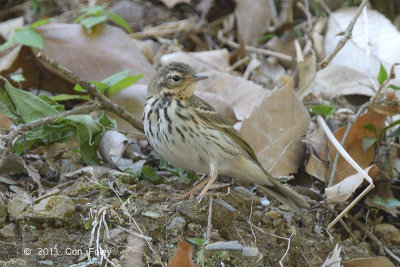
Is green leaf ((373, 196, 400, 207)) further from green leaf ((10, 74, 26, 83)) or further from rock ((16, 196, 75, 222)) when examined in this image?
green leaf ((10, 74, 26, 83))

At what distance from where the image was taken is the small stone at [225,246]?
3922mm

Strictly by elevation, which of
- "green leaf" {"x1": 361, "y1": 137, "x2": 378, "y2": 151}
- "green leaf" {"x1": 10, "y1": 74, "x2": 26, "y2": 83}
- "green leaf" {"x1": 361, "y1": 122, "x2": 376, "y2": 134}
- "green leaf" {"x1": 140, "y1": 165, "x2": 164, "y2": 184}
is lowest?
"green leaf" {"x1": 361, "y1": 137, "x2": 378, "y2": 151}

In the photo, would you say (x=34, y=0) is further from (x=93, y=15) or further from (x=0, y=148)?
(x=0, y=148)

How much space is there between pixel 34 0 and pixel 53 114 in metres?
3.48

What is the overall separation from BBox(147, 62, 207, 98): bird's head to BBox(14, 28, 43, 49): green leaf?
4.21 feet

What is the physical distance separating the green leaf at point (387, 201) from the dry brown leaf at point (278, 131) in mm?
719

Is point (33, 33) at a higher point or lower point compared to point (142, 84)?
higher

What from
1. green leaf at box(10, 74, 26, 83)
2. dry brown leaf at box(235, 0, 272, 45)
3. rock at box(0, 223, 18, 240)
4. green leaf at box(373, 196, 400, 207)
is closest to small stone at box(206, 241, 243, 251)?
rock at box(0, 223, 18, 240)

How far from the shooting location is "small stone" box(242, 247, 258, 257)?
4051mm

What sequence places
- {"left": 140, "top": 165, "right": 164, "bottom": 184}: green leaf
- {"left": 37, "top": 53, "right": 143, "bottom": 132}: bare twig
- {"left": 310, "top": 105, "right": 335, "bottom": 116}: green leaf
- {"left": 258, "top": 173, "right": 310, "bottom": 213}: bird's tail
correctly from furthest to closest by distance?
1. {"left": 310, "top": 105, "right": 335, "bottom": 116}: green leaf
2. {"left": 37, "top": 53, "right": 143, "bottom": 132}: bare twig
3. {"left": 140, "top": 165, "right": 164, "bottom": 184}: green leaf
4. {"left": 258, "top": 173, "right": 310, "bottom": 213}: bird's tail

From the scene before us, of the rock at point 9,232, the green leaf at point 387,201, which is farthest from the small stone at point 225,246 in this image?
the green leaf at point 387,201

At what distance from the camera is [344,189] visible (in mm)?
4820

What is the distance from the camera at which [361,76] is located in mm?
6301

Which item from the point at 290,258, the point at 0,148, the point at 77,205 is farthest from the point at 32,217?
the point at 290,258
